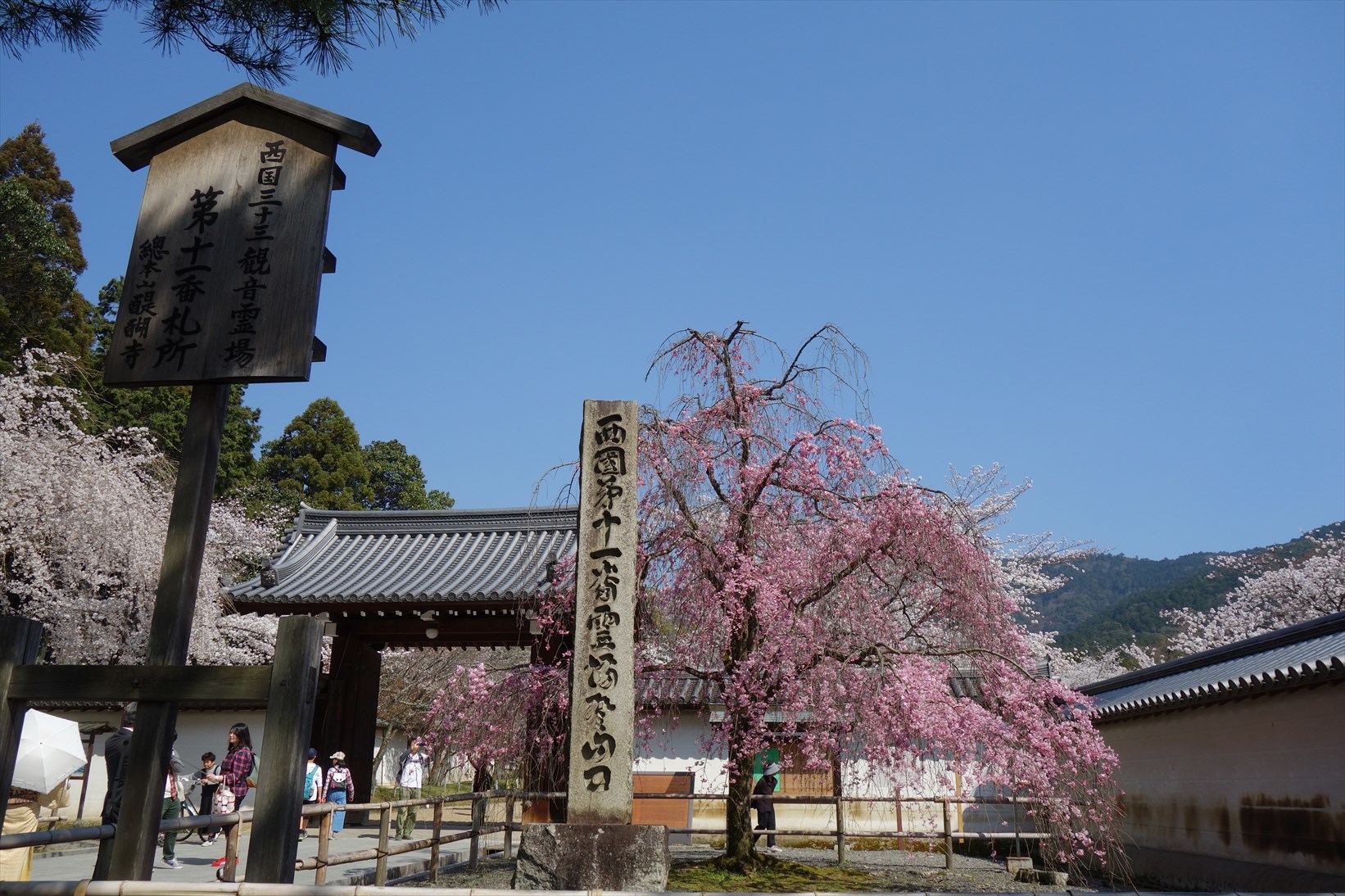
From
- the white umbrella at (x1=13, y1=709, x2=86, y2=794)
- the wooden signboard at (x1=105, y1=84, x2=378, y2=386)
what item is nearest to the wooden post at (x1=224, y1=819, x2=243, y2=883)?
the wooden signboard at (x1=105, y1=84, x2=378, y2=386)

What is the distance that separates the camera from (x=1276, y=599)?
25594 millimetres

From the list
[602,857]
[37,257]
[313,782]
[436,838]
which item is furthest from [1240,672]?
[37,257]

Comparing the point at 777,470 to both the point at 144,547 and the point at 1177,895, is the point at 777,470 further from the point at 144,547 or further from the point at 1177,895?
the point at 144,547

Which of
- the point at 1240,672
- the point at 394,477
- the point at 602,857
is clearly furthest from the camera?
the point at 394,477

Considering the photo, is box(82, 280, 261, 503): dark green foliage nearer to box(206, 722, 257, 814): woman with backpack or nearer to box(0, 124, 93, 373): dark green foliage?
box(0, 124, 93, 373): dark green foliage

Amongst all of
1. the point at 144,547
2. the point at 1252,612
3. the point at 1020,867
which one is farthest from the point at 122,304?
the point at 1252,612

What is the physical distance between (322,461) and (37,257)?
17.4 metres

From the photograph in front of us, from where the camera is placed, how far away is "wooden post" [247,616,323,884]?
3922 millimetres

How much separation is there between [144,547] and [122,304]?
1492cm

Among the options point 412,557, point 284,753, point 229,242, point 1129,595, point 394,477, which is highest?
point 1129,595

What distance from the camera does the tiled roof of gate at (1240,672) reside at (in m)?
10.1

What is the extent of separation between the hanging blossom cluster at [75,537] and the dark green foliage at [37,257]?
3.28 meters

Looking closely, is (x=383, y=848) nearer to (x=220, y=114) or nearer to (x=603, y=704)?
(x=603, y=704)

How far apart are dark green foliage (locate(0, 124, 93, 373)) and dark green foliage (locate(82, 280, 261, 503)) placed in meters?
1.25
